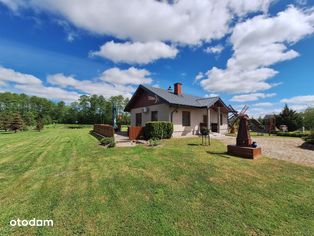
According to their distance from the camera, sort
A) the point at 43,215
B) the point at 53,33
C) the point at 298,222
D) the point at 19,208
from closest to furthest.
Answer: the point at 298,222 → the point at 43,215 → the point at 19,208 → the point at 53,33

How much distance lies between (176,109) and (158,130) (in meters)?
3.09

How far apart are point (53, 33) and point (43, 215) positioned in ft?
41.9

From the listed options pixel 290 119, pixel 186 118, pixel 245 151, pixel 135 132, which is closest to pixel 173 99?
pixel 186 118

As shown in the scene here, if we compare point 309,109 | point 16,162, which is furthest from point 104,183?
point 309,109

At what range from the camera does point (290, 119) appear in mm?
28188

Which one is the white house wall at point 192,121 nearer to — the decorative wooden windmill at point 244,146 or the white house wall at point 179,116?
the white house wall at point 179,116

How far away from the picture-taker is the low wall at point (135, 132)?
1208cm

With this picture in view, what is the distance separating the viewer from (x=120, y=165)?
6047mm

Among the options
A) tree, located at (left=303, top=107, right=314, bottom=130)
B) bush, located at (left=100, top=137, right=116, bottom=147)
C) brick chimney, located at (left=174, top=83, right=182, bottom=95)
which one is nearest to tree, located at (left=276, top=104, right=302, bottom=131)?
tree, located at (left=303, top=107, right=314, bottom=130)

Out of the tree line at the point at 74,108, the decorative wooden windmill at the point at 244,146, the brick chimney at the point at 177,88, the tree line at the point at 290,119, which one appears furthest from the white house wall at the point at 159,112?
the tree line at the point at 74,108

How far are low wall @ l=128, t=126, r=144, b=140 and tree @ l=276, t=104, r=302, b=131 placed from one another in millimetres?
28177

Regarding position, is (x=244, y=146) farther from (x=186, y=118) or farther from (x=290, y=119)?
(x=290, y=119)

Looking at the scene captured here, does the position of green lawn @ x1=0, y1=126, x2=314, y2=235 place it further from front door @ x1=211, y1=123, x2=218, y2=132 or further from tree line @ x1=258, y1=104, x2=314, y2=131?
tree line @ x1=258, y1=104, x2=314, y2=131

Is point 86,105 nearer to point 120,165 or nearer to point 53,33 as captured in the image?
point 53,33
